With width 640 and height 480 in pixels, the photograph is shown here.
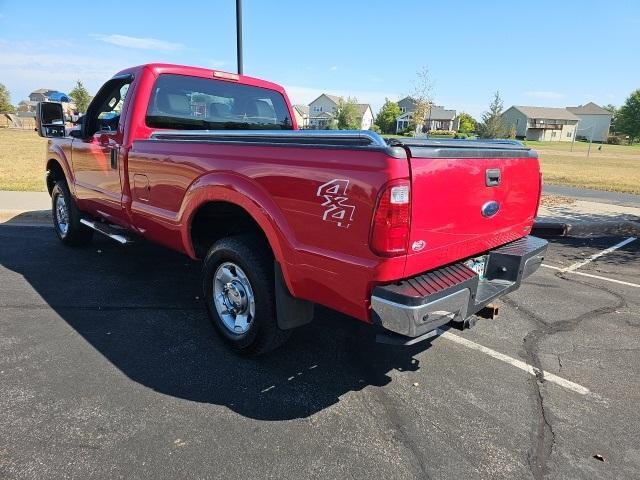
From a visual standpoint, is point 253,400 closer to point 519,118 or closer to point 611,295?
point 611,295

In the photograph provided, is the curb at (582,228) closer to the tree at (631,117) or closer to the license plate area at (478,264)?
the license plate area at (478,264)

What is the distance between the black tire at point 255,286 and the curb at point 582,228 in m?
6.53

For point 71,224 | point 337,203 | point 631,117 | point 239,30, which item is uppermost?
point 631,117

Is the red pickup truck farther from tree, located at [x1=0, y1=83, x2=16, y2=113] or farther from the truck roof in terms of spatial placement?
tree, located at [x1=0, y1=83, x2=16, y2=113]

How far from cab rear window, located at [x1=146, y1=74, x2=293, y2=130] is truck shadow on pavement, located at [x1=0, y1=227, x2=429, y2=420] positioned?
1718mm

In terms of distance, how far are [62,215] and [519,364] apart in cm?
582

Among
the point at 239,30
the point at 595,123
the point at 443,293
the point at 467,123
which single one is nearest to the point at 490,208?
the point at 443,293

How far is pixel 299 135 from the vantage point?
8.70 ft

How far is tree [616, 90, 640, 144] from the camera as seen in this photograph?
3866 inches

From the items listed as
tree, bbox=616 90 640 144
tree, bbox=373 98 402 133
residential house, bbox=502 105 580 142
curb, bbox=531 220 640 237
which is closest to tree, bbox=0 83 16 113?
tree, bbox=373 98 402 133

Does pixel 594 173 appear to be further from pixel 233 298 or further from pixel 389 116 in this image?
pixel 389 116

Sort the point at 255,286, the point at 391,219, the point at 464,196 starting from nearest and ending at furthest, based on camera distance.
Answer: the point at 391,219
the point at 464,196
the point at 255,286

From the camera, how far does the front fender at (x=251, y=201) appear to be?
279cm

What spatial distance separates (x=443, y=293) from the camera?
2510 millimetres
